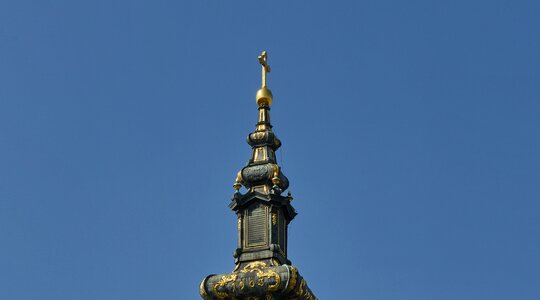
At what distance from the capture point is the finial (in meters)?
78.6

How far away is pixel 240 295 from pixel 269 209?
530 centimetres

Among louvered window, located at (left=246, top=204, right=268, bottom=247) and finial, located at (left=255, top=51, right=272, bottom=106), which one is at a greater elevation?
finial, located at (left=255, top=51, right=272, bottom=106)

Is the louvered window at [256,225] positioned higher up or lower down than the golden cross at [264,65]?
lower down

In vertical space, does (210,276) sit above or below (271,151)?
below

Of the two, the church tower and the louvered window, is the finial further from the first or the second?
the louvered window

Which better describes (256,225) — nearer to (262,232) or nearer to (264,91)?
(262,232)

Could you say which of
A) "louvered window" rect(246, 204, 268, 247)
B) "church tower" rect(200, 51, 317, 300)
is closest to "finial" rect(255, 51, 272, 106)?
"church tower" rect(200, 51, 317, 300)

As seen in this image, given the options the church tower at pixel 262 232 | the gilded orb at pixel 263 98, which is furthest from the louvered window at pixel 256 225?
the gilded orb at pixel 263 98

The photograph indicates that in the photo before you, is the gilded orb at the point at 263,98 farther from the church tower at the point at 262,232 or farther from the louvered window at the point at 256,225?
the louvered window at the point at 256,225

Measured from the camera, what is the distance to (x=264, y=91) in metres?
78.8

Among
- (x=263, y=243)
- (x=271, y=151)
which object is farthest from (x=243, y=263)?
(x=271, y=151)

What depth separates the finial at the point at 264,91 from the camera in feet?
258

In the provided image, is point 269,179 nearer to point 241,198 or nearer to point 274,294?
point 241,198

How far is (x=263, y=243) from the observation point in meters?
72.9
